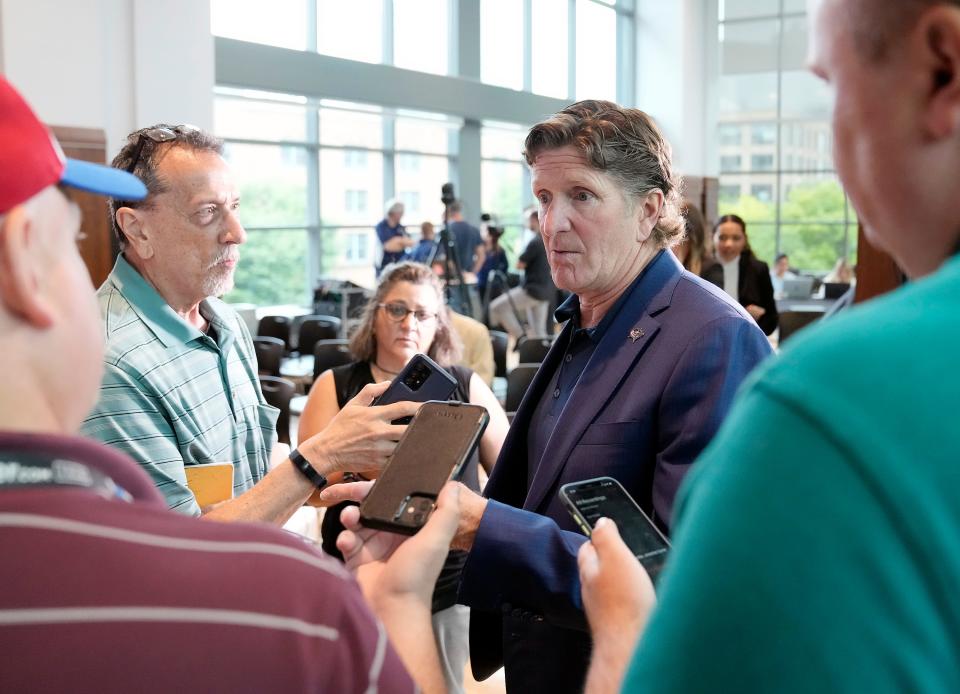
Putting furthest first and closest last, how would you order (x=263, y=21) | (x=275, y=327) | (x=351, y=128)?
(x=351, y=128)
(x=263, y=21)
(x=275, y=327)

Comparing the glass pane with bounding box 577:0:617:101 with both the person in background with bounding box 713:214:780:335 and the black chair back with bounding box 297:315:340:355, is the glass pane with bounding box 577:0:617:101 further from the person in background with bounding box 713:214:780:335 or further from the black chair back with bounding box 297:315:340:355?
the black chair back with bounding box 297:315:340:355

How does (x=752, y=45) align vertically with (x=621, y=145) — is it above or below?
above

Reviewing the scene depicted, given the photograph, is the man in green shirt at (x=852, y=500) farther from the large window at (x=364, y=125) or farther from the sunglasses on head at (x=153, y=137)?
the large window at (x=364, y=125)

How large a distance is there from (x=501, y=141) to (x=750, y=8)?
5.37m

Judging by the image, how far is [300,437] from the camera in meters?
3.62

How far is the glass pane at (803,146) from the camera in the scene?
16703mm

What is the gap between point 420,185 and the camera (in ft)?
48.0

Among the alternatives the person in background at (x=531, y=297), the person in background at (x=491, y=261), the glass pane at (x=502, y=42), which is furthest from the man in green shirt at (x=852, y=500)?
the glass pane at (x=502, y=42)

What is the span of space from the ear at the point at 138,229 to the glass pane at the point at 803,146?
642 inches

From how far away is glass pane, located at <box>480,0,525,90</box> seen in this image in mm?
14680

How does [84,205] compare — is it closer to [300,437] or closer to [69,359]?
[300,437]

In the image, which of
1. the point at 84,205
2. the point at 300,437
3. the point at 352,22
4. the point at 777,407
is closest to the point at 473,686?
the point at 300,437

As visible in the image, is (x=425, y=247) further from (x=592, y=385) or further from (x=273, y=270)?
(x=592, y=385)

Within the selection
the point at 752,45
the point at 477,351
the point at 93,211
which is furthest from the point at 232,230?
the point at 752,45
